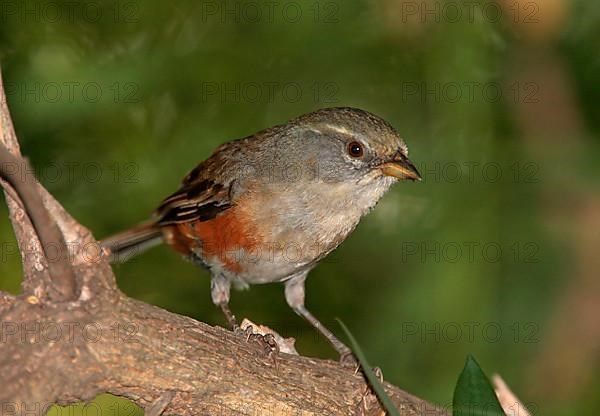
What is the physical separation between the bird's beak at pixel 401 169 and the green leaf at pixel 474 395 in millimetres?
1827

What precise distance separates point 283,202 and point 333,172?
361 mm

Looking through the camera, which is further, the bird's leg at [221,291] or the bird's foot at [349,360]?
the bird's leg at [221,291]

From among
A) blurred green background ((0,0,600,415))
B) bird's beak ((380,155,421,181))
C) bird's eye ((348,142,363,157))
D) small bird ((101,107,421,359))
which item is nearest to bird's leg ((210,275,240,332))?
small bird ((101,107,421,359))

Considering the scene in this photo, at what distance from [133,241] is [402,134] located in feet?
6.81

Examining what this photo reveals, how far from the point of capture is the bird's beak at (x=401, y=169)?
18.3 ft

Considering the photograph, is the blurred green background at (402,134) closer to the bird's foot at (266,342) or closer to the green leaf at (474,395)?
the bird's foot at (266,342)

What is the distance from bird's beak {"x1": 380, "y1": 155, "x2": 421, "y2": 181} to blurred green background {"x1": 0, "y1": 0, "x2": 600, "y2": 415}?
1301mm

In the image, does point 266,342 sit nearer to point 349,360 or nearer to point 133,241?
point 349,360

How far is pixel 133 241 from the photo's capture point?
6.80 m

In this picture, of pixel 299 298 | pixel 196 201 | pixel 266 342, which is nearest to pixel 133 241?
pixel 196 201

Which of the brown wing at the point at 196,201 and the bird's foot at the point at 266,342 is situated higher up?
the brown wing at the point at 196,201

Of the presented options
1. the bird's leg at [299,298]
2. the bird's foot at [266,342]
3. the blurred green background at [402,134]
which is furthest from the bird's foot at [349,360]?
the blurred green background at [402,134]

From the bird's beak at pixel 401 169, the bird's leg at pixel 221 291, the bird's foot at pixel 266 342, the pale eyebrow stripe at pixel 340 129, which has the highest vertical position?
the pale eyebrow stripe at pixel 340 129

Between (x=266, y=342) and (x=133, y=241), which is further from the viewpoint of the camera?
(x=133, y=241)
